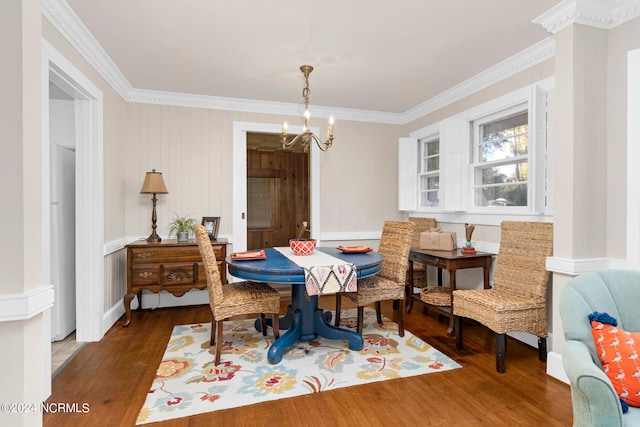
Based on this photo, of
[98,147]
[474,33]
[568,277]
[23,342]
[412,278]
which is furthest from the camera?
[412,278]

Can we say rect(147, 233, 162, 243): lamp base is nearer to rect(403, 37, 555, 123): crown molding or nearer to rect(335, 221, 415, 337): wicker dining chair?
rect(335, 221, 415, 337): wicker dining chair

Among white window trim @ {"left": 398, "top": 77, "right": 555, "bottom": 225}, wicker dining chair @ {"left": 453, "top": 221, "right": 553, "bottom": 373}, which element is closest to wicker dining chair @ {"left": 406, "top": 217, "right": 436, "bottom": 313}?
white window trim @ {"left": 398, "top": 77, "right": 555, "bottom": 225}

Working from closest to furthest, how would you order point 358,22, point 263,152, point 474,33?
point 358,22, point 474,33, point 263,152

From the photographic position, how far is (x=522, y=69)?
10.0 feet

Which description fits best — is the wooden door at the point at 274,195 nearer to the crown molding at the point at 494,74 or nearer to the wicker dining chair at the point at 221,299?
→ the crown molding at the point at 494,74

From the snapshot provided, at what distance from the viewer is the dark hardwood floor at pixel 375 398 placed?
1.89 metres

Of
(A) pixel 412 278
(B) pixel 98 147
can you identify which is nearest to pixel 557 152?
(A) pixel 412 278

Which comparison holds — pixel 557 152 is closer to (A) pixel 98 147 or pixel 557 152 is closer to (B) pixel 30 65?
(B) pixel 30 65

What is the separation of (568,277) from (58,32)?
3.92 metres

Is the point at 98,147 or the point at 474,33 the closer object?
the point at 474,33

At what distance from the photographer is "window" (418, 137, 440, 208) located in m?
4.38

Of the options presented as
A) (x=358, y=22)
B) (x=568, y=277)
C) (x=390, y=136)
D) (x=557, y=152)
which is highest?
(x=358, y=22)

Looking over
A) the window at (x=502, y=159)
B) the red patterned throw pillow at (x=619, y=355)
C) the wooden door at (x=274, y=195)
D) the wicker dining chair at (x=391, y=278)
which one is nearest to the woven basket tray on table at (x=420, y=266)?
the window at (x=502, y=159)

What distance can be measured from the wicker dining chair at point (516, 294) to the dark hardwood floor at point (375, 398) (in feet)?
0.68
